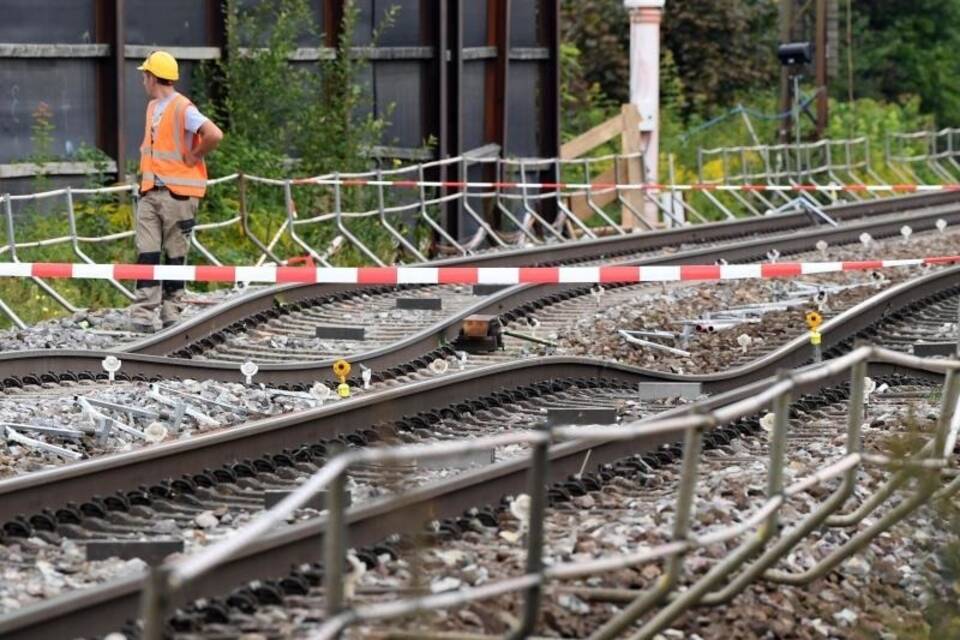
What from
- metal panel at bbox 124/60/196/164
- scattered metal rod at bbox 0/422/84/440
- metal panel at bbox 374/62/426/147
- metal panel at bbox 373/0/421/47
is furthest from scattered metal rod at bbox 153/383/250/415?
metal panel at bbox 373/0/421/47

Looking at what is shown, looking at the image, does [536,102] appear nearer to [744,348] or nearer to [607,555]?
[744,348]

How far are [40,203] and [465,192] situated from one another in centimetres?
549

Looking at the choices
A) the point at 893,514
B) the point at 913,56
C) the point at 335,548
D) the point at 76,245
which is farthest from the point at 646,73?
the point at 335,548

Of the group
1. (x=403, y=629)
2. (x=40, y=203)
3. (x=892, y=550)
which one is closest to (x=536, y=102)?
(x=40, y=203)

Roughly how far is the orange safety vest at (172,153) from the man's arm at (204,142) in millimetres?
38

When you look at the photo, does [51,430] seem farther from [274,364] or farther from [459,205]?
[459,205]

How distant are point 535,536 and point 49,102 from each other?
14766 millimetres

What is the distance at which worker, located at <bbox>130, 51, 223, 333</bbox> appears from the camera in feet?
47.4

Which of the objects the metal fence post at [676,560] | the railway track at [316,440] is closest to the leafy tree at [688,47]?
the railway track at [316,440]

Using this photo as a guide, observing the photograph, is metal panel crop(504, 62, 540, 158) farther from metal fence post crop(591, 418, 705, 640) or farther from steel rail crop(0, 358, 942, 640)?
metal fence post crop(591, 418, 705, 640)

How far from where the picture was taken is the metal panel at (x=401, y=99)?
931 inches

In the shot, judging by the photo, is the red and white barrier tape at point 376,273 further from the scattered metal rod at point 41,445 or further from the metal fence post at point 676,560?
the metal fence post at point 676,560

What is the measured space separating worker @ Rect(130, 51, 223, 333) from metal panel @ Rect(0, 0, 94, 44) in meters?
4.81

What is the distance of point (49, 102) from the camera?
19547mm
